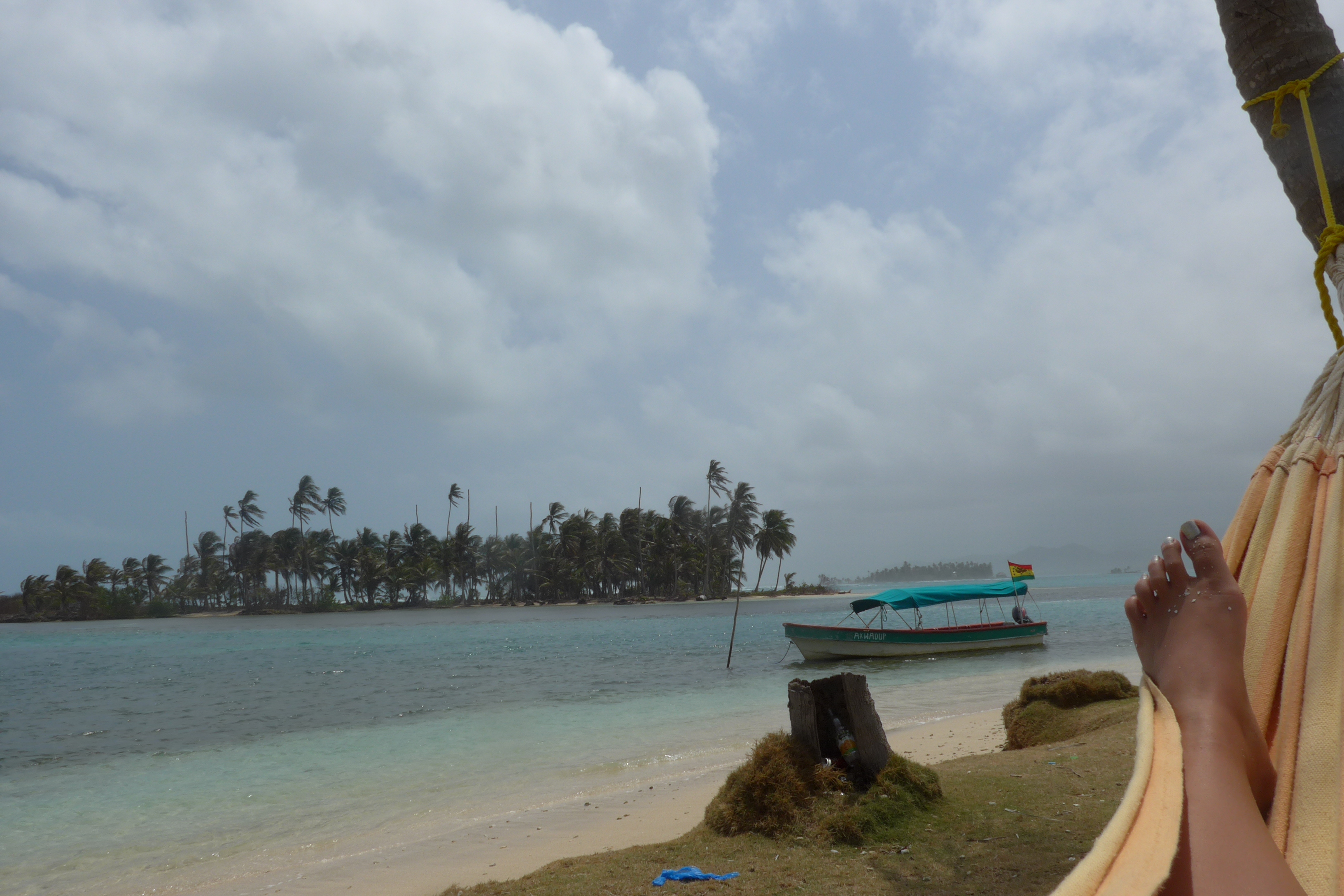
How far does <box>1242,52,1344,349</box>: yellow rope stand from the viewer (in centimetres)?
206

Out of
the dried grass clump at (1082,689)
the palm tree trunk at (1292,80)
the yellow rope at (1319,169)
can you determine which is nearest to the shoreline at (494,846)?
the dried grass clump at (1082,689)

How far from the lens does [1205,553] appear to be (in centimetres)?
185

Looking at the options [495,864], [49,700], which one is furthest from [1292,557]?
[49,700]

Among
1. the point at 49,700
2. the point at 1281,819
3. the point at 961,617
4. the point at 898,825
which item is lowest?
the point at 961,617

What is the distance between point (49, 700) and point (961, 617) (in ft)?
146

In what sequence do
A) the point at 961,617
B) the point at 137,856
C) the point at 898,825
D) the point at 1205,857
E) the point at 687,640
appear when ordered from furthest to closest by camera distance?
the point at 961,617, the point at 687,640, the point at 137,856, the point at 898,825, the point at 1205,857

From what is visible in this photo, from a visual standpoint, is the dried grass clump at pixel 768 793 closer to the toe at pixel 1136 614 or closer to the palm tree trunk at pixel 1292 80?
the toe at pixel 1136 614

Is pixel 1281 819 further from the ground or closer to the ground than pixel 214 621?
further from the ground

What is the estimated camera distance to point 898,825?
4074 mm

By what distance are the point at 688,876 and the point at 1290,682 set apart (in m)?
2.86

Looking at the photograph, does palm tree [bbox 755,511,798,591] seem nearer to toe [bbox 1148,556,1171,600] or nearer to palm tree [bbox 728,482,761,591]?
palm tree [bbox 728,482,761,591]

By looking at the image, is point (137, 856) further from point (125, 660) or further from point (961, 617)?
point (961, 617)

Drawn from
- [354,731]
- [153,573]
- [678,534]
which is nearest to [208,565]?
[153,573]

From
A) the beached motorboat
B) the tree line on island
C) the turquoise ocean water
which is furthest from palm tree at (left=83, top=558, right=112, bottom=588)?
the beached motorboat
